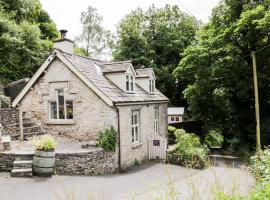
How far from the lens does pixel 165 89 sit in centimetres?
4484

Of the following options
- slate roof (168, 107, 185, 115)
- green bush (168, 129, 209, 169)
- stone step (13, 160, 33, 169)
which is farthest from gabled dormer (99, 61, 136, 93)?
slate roof (168, 107, 185, 115)

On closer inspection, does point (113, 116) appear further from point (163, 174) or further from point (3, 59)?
point (3, 59)

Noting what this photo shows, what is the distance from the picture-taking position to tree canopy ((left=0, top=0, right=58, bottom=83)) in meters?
29.1

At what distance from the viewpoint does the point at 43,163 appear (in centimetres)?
1395

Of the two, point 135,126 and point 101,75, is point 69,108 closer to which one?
point 101,75

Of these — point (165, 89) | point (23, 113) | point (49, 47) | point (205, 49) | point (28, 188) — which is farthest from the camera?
point (165, 89)

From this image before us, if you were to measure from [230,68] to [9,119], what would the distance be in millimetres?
19464

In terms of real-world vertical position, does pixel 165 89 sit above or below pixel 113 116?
above

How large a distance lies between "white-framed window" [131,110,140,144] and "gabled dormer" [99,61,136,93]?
1565mm

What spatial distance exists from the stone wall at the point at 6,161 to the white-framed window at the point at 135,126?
7.50 metres

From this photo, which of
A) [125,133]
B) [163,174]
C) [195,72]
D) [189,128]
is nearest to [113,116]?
[125,133]

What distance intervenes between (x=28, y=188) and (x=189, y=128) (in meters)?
27.0

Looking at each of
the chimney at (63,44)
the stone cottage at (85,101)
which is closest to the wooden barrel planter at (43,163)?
the stone cottage at (85,101)

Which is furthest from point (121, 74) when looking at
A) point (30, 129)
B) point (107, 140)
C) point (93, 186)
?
point (93, 186)
